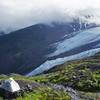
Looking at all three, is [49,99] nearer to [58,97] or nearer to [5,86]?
[58,97]

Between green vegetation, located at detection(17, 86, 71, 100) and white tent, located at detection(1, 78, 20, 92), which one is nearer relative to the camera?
white tent, located at detection(1, 78, 20, 92)

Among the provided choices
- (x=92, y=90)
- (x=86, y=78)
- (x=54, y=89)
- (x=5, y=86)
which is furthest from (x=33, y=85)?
(x=86, y=78)

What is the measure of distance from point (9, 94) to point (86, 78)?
7367 cm

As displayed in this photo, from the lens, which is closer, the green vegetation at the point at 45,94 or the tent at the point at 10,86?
the tent at the point at 10,86

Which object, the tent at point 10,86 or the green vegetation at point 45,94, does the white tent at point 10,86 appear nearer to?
the tent at point 10,86

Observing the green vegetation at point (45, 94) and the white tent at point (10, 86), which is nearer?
the white tent at point (10, 86)

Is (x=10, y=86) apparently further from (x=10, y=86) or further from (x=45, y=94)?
(x=45, y=94)

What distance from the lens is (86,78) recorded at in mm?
176500

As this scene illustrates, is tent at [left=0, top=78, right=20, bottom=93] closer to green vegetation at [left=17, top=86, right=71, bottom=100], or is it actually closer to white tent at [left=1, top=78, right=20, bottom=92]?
white tent at [left=1, top=78, right=20, bottom=92]

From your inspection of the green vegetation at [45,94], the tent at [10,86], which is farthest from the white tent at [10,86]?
the green vegetation at [45,94]

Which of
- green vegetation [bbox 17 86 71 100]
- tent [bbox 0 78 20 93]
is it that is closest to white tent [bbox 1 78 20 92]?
tent [bbox 0 78 20 93]

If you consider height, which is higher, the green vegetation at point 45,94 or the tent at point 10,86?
the tent at point 10,86

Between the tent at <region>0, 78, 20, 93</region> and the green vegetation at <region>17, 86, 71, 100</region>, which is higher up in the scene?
the tent at <region>0, 78, 20, 93</region>

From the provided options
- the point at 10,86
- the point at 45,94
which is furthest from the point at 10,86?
the point at 45,94
